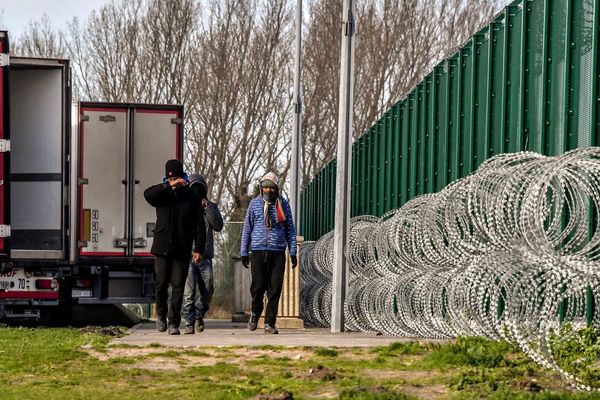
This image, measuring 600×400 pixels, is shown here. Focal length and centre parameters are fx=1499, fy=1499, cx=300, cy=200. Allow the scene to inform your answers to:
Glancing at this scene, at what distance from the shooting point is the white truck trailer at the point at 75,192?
19.8m

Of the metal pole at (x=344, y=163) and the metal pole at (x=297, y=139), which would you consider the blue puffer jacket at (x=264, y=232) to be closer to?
the metal pole at (x=344, y=163)

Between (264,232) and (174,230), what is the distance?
145cm

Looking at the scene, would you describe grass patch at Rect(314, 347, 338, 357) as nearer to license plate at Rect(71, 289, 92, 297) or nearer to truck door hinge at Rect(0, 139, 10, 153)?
truck door hinge at Rect(0, 139, 10, 153)

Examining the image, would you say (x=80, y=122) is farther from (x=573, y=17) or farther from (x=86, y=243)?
(x=573, y=17)

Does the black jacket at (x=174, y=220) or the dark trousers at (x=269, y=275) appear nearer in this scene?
the black jacket at (x=174, y=220)

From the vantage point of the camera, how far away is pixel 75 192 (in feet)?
68.9

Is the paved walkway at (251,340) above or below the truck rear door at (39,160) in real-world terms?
below

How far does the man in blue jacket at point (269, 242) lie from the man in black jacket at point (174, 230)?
1.11 m

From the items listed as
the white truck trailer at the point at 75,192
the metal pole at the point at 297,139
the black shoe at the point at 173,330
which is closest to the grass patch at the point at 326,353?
the black shoe at the point at 173,330

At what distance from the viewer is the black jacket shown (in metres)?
15.6

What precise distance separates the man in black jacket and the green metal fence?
3312 millimetres

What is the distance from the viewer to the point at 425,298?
44.7 ft

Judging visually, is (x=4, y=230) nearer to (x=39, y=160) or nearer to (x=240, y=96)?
(x=39, y=160)

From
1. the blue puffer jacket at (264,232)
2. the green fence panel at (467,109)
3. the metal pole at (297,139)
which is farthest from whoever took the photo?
the metal pole at (297,139)
